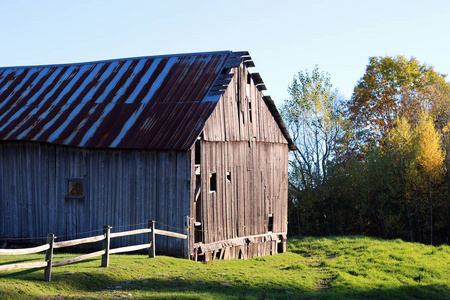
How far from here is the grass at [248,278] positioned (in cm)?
1236

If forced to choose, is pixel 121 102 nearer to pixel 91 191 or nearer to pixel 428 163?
pixel 91 191

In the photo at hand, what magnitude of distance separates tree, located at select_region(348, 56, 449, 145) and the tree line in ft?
0.26

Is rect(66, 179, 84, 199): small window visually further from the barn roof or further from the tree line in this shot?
the tree line

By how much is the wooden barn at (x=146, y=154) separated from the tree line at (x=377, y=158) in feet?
44.3

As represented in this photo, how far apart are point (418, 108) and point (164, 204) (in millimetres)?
28034

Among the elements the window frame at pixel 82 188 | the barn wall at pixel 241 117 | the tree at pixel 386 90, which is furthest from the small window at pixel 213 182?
the tree at pixel 386 90

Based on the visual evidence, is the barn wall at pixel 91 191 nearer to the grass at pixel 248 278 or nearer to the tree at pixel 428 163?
the grass at pixel 248 278

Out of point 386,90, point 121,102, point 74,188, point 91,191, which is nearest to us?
point 91,191

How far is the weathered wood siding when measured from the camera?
20219 mm

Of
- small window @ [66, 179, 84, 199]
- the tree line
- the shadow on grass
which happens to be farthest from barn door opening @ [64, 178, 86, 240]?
the tree line

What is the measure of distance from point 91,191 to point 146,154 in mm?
2860

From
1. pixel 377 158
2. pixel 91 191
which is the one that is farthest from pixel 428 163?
pixel 91 191

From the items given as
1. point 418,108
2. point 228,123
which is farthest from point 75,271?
point 418,108

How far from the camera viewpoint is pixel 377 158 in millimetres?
36000
